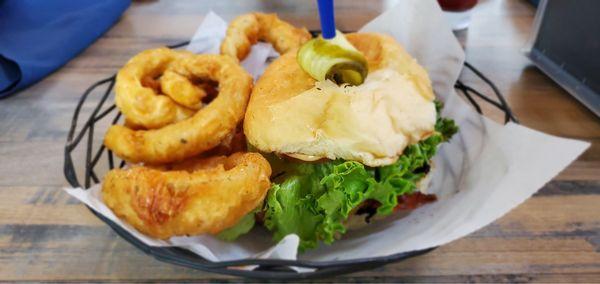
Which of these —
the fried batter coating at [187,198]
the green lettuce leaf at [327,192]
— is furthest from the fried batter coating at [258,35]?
the fried batter coating at [187,198]

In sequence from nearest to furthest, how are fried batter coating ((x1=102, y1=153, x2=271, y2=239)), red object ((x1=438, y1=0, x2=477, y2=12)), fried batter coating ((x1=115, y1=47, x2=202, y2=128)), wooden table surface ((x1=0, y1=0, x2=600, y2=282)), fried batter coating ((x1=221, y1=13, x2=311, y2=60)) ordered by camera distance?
1. fried batter coating ((x1=102, y1=153, x2=271, y2=239))
2. wooden table surface ((x1=0, y1=0, x2=600, y2=282))
3. fried batter coating ((x1=115, y1=47, x2=202, y2=128))
4. fried batter coating ((x1=221, y1=13, x2=311, y2=60))
5. red object ((x1=438, y1=0, x2=477, y2=12))

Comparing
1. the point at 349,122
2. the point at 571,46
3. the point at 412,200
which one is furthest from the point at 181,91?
the point at 571,46

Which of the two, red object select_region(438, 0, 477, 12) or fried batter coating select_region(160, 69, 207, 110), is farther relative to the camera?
red object select_region(438, 0, 477, 12)

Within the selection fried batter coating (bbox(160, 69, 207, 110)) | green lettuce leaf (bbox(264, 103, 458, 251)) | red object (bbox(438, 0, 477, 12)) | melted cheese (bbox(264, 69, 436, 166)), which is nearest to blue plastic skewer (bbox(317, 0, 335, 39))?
melted cheese (bbox(264, 69, 436, 166))

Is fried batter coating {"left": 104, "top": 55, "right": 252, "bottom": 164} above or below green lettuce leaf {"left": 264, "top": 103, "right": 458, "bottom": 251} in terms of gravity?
above

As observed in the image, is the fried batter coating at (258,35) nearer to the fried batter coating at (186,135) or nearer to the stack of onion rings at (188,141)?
the stack of onion rings at (188,141)

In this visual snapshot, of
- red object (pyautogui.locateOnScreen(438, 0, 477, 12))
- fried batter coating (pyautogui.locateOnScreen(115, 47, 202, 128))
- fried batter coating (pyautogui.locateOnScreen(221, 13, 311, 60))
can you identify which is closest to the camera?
fried batter coating (pyautogui.locateOnScreen(115, 47, 202, 128))

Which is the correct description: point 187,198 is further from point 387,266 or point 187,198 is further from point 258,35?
point 258,35

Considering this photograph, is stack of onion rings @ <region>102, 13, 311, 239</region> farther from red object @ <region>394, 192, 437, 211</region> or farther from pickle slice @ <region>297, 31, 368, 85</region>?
red object @ <region>394, 192, 437, 211</region>
